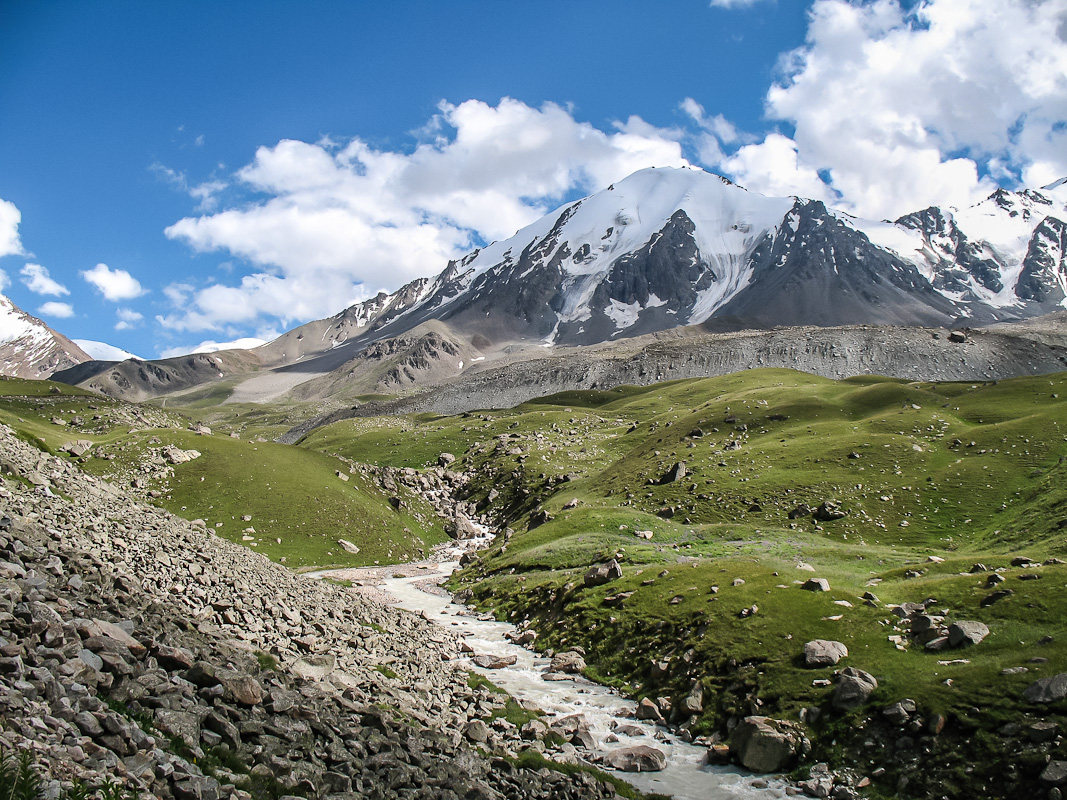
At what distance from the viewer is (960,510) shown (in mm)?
54094

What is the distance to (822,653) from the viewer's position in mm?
25125

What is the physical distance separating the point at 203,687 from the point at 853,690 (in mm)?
21491

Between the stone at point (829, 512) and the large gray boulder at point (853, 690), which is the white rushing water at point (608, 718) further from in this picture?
the stone at point (829, 512)

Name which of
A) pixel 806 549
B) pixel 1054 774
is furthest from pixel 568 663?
pixel 806 549

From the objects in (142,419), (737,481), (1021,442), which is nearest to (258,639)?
(737,481)

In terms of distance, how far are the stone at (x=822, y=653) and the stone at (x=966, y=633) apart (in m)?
3.94

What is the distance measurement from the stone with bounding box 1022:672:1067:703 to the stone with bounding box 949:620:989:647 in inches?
152

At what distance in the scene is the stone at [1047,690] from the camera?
746 inches

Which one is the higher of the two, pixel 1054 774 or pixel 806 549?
pixel 806 549

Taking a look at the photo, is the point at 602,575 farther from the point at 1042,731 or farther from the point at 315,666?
the point at 1042,731

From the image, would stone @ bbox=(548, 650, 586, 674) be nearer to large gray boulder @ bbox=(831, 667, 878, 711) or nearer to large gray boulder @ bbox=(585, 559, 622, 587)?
large gray boulder @ bbox=(585, 559, 622, 587)

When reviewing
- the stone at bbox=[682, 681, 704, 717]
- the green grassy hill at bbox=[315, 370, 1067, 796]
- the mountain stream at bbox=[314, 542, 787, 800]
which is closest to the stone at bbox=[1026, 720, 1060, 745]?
the green grassy hill at bbox=[315, 370, 1067, 796]

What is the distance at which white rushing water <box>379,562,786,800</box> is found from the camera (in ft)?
66.4

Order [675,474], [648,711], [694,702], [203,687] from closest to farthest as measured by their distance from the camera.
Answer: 1. [203,687]
2. [694,702]
3. [648,711]
4. [675,474]
